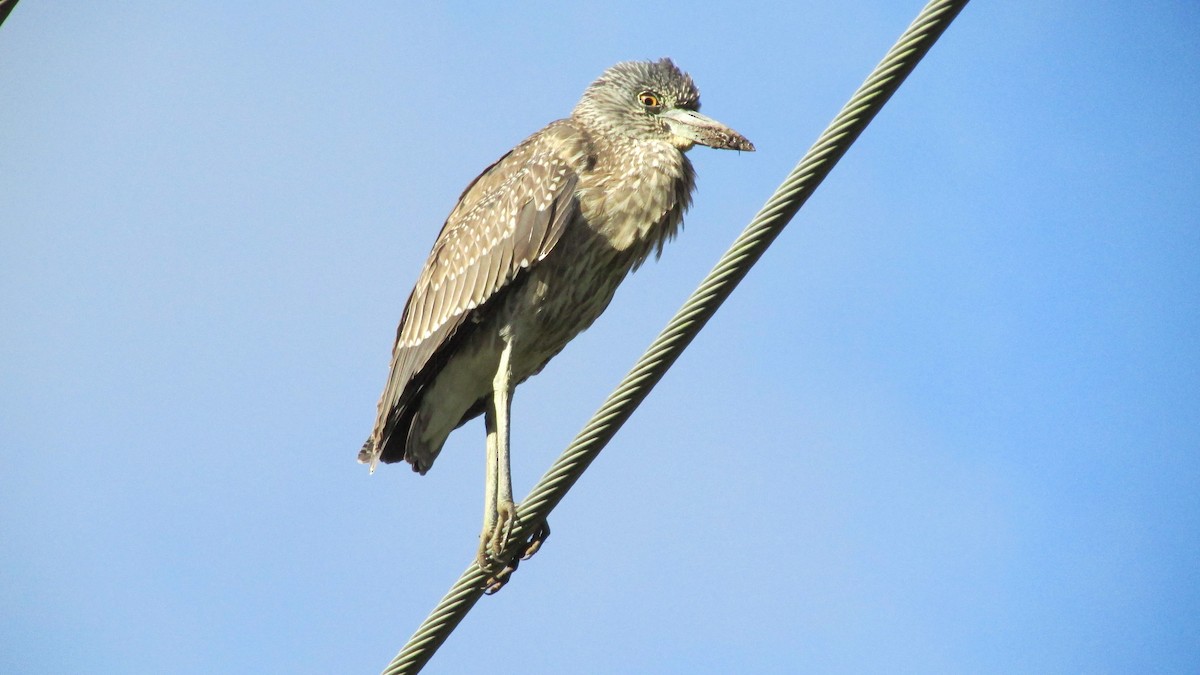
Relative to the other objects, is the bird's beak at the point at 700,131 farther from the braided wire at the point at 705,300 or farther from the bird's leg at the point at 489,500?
the braided wire at the point at 705,300

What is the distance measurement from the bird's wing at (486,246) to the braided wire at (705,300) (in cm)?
197

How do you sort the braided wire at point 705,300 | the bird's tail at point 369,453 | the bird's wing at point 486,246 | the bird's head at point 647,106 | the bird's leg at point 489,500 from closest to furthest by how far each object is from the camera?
the braided wire at point 705,300 → the bird's leg at point 489,500 → the bird's wing at point 486,246 → the bird's tail at point 369,453 → the bird's head at point 647,106

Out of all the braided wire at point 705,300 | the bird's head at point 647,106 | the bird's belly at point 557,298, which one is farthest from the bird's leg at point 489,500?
the bird's head at point 647,106

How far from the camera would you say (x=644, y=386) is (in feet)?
13.7

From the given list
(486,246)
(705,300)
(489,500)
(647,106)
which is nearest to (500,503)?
(489,500)

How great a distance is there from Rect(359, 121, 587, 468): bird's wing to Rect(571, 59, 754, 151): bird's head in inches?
10.3

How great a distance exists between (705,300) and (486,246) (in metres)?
2.70

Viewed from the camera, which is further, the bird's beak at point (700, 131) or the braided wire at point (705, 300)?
the bird's beak at point (700, 131)

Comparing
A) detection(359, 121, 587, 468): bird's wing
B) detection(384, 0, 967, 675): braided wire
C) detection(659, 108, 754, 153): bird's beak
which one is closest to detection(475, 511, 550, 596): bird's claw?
detection(384, 0, 967, 675): braided wire

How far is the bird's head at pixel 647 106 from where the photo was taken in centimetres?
679

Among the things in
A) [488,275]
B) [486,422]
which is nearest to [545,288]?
[488,275]

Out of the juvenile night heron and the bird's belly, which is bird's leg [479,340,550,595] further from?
the bird's belly

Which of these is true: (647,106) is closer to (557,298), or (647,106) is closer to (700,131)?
(700,131)

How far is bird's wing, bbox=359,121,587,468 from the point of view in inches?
249
